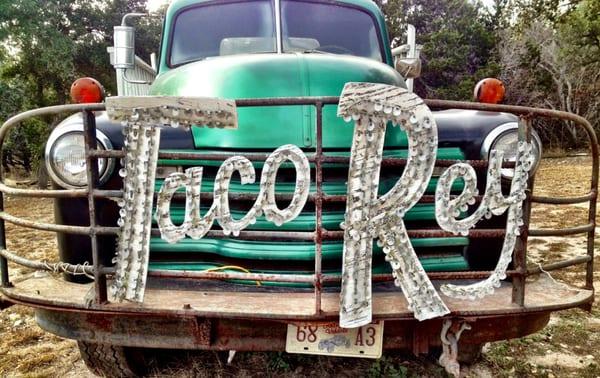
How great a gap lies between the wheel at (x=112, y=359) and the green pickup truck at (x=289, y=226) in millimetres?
11

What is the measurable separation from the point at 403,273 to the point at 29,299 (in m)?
1.56

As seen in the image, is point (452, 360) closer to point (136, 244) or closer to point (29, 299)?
point (136, 244)

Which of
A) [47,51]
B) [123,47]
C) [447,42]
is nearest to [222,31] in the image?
[123,47]

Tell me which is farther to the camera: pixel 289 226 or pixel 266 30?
pixel 266 30

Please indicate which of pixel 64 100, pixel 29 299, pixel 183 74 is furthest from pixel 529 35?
pixel 29 299

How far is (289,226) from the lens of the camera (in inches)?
88.0

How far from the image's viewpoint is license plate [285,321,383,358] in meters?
1.98

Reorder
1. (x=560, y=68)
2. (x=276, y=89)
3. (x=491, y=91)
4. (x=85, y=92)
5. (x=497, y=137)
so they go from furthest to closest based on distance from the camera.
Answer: (x=560, y=68) < (x=491, y=91) < (x=85, y=92) < (x=276, y=89) < (x=497, y=137)

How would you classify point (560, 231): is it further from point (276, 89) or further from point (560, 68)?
point (560, 68)

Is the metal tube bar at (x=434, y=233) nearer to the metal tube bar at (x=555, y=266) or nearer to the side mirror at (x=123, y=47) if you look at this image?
the metal tube bar at (x=555, y=266)

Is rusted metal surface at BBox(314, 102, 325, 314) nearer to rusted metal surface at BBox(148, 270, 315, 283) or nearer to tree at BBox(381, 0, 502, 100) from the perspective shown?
rusted metal surface at BBox(148, 270, 315, 283)

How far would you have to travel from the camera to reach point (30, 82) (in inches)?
588

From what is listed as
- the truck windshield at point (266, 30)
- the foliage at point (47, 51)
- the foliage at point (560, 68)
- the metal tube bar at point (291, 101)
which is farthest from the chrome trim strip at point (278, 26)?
the foliage at point (560, 68)

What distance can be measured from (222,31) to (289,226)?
184 cm
